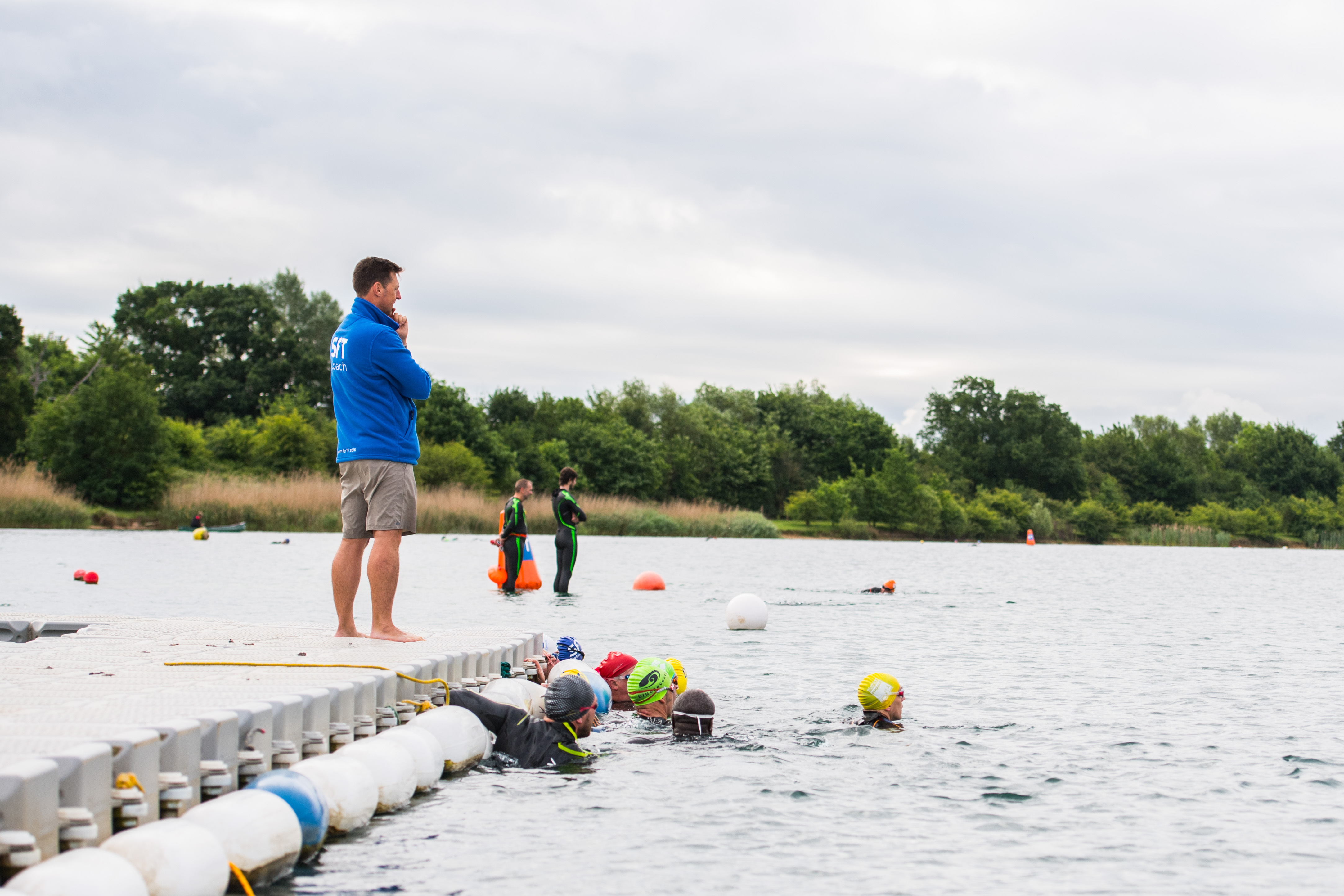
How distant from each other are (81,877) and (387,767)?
244 centimetres

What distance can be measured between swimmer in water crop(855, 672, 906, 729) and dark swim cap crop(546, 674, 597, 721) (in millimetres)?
2188

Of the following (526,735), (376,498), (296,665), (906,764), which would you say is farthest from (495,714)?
(906,764)

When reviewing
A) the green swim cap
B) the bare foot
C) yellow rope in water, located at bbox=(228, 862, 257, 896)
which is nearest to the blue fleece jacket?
the bare foot

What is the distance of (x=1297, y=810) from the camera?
6539 mm

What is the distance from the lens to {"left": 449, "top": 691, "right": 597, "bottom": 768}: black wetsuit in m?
7.41

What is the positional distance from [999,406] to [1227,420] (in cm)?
3516

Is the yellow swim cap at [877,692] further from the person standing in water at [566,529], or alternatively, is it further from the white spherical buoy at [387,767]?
the person standing in water at [566,529]

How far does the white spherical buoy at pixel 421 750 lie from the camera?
6.43 m

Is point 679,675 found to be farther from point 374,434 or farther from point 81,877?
point 81,877

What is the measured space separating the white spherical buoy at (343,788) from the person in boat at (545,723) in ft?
5.29

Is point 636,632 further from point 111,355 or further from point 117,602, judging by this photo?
point 111,355

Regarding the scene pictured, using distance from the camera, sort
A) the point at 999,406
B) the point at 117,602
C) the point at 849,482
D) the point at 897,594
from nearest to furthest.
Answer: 1. the point at 117,602
2. the point at 897,594
3. the point at 849,482
4. the point at 999,406

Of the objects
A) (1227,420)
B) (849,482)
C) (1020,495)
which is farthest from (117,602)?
Result: (1227,420)

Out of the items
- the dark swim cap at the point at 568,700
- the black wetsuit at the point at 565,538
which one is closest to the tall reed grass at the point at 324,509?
the black wetsuit at the point at 565,538
